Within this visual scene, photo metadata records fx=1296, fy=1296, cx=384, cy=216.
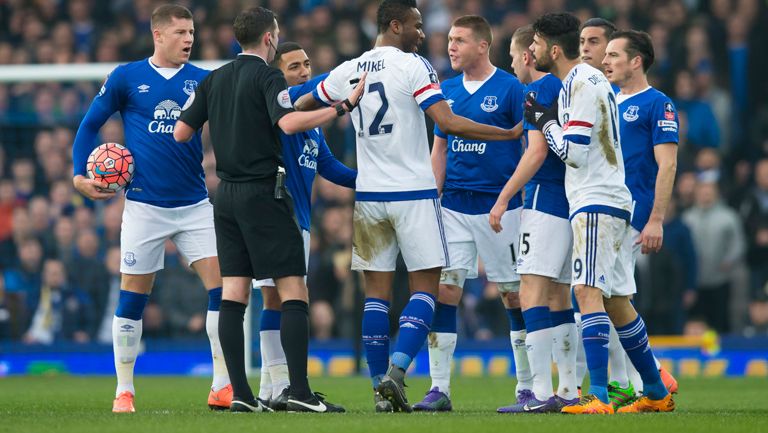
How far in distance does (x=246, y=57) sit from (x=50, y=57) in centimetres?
1178

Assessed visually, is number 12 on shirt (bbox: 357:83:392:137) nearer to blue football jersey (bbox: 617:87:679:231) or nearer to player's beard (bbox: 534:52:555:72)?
player's beard (bbox: 534:52:555:72)

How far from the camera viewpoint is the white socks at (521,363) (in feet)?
29.7

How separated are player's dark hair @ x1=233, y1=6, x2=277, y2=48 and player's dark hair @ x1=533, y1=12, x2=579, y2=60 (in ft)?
5.79

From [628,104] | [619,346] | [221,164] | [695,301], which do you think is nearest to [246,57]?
[221,164]

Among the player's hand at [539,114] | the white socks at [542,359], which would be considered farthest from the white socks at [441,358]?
the player's hand at [539,114]

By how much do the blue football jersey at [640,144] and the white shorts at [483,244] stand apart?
0.94 metres

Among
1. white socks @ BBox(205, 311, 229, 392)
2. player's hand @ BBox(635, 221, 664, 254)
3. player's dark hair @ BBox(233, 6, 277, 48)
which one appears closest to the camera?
player's dark hair @ BBox(233, 6, 277, 48)

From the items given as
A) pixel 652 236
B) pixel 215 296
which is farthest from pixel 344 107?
pixel 652 236

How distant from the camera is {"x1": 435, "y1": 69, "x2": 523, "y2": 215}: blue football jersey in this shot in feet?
30.0

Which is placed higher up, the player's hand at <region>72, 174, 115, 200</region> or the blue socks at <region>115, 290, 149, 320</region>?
the player's hand at <region>72, 174, 115, 200</region>

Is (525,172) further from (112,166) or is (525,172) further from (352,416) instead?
(112,166)

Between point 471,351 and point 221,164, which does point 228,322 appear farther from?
point 471,351

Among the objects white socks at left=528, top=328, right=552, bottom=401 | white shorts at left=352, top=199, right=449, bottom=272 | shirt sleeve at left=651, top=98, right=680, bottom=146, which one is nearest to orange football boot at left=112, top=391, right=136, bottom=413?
white shorts at left=352, top=199, right=449, bottom=272

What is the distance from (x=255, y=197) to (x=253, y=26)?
111 cm
